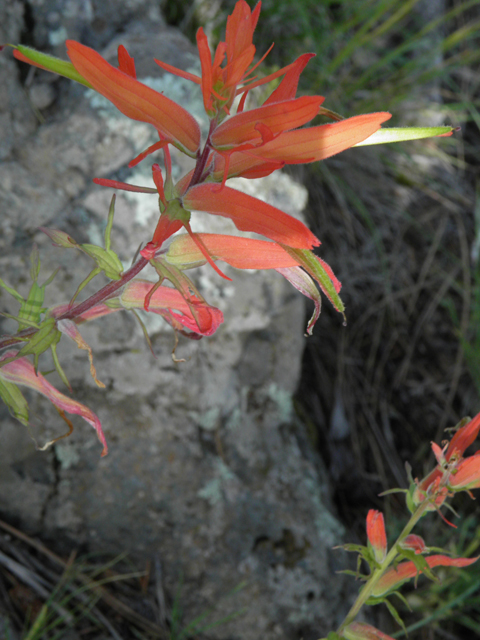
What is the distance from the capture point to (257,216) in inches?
21.4

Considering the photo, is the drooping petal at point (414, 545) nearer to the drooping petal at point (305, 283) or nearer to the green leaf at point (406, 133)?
the drooping petal at point (305, 283)

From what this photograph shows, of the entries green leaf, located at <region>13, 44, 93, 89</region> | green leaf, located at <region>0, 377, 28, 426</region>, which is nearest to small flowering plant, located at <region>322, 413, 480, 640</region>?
green leaf, located at <region>0, 377, 28, 426</region>

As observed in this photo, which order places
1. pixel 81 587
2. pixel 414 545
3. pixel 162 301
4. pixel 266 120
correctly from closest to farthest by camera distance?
1. pixel 266 120
2. pixel 162 301
3. pixel 414 545
4. pixel 81 587

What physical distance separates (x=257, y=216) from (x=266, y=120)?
0.31 feet

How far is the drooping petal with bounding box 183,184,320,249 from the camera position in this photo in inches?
21.1

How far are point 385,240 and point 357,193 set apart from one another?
0.88ft

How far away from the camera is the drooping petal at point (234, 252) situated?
2.02 ft

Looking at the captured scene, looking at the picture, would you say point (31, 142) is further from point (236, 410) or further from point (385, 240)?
point (385, 240)

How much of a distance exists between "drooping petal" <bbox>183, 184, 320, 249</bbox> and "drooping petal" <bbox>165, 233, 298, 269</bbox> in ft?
0.19

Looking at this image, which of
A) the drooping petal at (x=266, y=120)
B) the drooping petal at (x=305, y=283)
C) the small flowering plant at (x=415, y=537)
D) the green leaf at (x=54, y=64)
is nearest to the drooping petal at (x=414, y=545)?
the small flowering plant at (x=415, y=537)

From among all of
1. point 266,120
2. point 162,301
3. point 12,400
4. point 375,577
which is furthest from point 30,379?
point 375,577

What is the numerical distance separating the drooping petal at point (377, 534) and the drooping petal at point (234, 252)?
1.74 feet

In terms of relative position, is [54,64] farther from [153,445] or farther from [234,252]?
[153,445]

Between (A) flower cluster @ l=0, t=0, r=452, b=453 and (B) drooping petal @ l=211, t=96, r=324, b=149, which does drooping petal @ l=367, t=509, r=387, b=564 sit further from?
(B) drooping petal @ l=211, t=96, r=324, b=149
